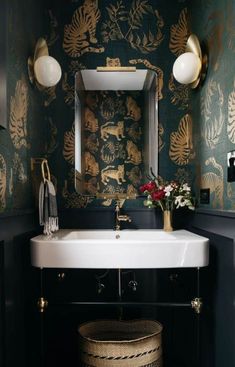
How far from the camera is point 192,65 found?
6.18 ft


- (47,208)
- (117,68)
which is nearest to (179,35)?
(117,68)

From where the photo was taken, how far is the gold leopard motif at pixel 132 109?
2115 millimetres

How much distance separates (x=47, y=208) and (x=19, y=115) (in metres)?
0.47

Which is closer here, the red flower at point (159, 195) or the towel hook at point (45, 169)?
the towel hook at point (45, 169)

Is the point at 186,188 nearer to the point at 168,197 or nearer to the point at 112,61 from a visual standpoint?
the point at 168,197

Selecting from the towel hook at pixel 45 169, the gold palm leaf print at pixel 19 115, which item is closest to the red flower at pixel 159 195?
the towel hook at pixel 45 169

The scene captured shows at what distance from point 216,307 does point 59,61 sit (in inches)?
63.5

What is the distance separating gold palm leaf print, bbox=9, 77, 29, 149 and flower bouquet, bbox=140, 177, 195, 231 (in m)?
0.72

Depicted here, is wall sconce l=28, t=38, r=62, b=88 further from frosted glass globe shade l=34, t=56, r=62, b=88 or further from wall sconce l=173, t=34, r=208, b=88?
wall sconce l=173, t=34, r=208, b=88

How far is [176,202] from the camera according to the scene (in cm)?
193

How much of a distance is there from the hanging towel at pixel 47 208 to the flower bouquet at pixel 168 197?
53 centimetres

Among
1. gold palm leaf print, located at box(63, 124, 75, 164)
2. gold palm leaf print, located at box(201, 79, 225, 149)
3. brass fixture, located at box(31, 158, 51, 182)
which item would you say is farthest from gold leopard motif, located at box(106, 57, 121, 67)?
brass fixture, located at box(31, 158, 51, 182)

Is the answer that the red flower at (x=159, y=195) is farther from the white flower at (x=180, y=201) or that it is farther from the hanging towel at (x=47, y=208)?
the hanging towel at (x=47, y=208)

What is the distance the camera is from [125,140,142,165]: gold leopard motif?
2.12 m
